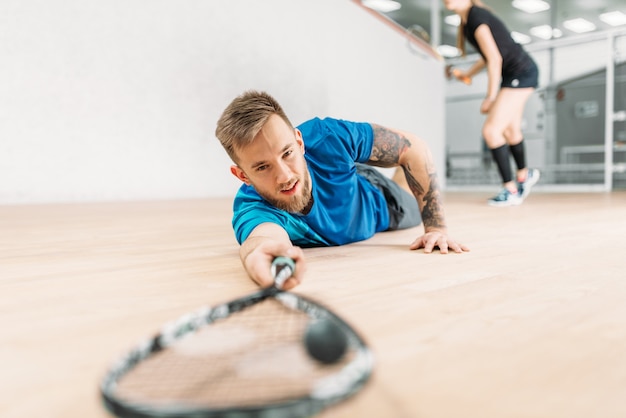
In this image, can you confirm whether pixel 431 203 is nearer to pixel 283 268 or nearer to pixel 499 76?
pixel 283 268

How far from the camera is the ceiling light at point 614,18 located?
887cm

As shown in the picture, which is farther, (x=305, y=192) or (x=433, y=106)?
(x=433, y=106)

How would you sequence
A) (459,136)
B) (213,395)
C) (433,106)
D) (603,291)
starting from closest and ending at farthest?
1. (213,395)
2. (603,291)
3. (433,106)
4. (459,136)

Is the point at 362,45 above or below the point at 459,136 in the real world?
above

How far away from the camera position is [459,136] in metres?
7.61

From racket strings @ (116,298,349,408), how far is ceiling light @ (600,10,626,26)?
1035 centimetres

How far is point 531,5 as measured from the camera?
27.8 feet

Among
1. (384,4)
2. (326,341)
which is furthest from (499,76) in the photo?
(384,4)

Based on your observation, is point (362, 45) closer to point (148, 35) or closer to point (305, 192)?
point (148, 35)

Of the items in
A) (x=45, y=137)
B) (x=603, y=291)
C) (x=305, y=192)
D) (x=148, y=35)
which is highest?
(x=148, y=35)

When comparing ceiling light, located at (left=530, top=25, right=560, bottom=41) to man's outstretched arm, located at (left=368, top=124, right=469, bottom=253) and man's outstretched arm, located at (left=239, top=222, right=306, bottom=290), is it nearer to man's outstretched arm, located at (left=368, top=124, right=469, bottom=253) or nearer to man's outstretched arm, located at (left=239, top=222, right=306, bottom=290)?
man's outstretched arm, located at (left=368, top=124, right=469, bottom=253)

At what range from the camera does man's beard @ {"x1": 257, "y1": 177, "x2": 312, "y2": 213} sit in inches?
42.5

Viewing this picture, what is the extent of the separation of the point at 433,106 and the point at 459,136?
86.7 inches

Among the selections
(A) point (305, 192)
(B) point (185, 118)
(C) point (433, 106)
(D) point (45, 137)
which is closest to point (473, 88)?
(C) point (433, 106)
